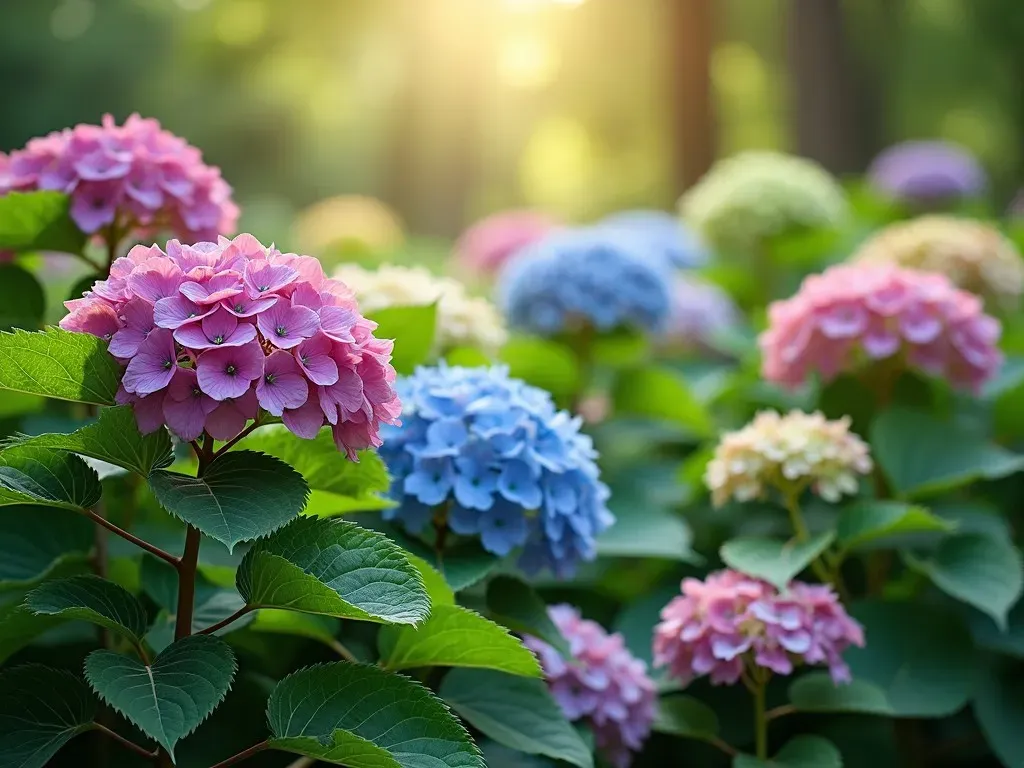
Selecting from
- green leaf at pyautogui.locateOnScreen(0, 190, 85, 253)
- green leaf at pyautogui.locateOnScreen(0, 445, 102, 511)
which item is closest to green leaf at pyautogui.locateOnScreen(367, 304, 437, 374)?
green leaf at pyautogui.locateOnScreen(0, 190, 85, 253)

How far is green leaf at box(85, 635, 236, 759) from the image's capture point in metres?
1.14

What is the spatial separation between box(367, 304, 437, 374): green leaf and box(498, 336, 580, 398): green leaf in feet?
2.18

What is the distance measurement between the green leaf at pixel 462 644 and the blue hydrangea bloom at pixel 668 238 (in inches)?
110

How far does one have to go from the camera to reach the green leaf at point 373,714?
4.21ft

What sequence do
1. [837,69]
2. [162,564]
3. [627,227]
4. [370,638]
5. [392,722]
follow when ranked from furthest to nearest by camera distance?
[837,69]
[627,227]
[370,638]
[162,564]
[392,722]

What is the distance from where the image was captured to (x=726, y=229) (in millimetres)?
3750

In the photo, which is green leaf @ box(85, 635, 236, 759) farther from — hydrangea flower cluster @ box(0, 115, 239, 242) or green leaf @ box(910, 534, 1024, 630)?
green leaf @ box(910, 534, 1024, 630)

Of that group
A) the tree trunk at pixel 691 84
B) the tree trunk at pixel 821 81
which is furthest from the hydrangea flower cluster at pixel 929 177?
the tree trunk at pixel 691 84

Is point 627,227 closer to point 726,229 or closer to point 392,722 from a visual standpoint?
point 726,229

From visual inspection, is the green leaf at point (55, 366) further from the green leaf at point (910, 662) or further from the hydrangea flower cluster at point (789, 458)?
the green leaf at point (910, 662)

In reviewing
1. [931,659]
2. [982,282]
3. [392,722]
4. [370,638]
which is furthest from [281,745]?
[982,282]

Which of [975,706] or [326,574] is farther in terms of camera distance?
[975,706]

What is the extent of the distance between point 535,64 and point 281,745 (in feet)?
45.2

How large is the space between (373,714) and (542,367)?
146 centimetres
